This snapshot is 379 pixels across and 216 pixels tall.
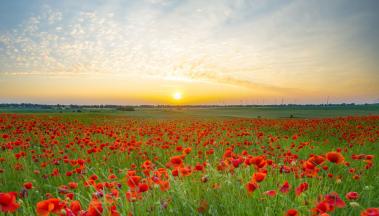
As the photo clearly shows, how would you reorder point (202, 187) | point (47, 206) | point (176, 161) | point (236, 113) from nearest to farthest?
point (47, 206) → point (176, 161) → point (202, 187) → point (236, 113)

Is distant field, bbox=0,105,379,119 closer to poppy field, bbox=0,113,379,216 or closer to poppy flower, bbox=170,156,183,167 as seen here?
poppy field, bbox=0,113,379,216

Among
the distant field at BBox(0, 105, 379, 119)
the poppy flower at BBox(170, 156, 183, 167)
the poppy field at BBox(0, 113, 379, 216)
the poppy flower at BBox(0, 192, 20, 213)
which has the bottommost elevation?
the distant field at BBox(0, 105, 379, 119)

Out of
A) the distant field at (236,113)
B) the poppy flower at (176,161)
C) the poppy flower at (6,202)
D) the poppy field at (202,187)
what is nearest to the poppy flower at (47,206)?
the poppy field at (202,187)

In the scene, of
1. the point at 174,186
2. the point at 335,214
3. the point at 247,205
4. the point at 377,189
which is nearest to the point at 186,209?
the point at 174,186

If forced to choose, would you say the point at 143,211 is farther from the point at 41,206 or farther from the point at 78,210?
the point at 41,206

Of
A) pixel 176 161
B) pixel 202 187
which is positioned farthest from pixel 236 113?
pixel 176 161

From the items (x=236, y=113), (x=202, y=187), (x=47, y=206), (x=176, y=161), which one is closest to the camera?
(x=47, y=206)

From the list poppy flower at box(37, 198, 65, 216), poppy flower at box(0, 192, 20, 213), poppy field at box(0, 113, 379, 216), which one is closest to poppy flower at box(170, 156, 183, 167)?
poppy field at box(0, 113, 379, 216)

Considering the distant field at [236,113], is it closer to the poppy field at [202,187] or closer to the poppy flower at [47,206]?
the poppy field at [202,187]

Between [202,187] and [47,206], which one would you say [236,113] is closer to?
[202,187]

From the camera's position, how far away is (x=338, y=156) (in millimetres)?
2338

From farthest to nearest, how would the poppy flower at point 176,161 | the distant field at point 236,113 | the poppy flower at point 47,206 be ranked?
the distant field at point 236,113 → the poppy flower at point 176,161 → the poppy flower at point 47,206

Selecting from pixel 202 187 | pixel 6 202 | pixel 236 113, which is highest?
pixel 6 202

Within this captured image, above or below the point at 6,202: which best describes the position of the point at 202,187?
below
